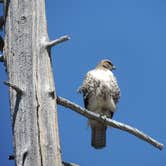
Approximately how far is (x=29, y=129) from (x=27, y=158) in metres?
0.26

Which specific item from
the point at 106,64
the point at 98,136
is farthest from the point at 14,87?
the point at 106,64

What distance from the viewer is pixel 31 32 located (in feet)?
16.8

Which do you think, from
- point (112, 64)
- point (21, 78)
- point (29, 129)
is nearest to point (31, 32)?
point (21, 78)

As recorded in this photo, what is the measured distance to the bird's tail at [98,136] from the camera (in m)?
8.19

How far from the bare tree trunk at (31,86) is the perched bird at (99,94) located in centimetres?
346

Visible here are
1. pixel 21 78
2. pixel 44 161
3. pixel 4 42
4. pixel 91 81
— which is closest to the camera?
pixel 44 161

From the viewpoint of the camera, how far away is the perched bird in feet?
28.2

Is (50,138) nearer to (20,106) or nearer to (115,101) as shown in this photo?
(20,106)

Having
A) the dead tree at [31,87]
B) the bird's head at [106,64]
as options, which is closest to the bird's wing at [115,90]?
the bird's head at [106,64]

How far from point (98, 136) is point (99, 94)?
0.67m

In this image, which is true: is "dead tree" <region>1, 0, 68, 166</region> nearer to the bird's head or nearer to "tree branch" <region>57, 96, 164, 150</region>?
"tree branch" <region>57, 96, 164, 150</region>

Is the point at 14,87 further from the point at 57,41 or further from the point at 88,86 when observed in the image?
the point at 88,86

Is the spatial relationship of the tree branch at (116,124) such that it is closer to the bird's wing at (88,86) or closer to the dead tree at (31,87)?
the dead tree at (31,87)

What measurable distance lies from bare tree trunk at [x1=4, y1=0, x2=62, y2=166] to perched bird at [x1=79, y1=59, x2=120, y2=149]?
346cm
